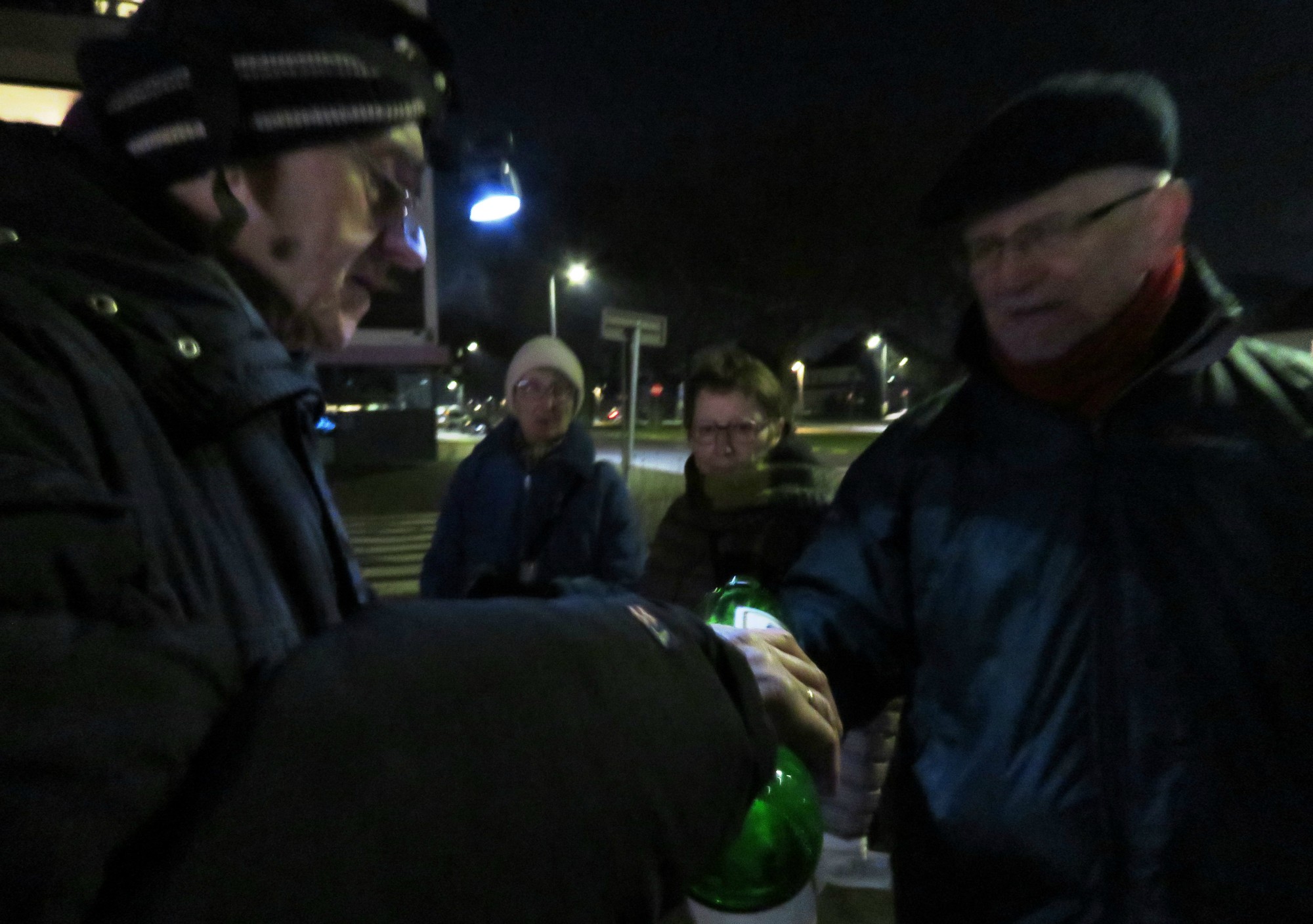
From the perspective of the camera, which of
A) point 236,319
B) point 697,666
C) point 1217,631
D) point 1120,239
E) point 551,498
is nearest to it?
point 697,666

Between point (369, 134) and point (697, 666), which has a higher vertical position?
point (369, 134)

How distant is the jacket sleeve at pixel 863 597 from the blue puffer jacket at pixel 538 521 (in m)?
1.81

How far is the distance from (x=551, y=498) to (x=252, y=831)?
10.1ft

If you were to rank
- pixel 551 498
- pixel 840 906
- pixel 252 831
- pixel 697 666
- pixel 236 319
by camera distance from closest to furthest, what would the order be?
pixel 252 831 → pixel 697 666 → pixel 236 319 → pixel 840 906 → pixel 551 498

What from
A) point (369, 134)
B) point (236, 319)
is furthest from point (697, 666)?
point (369, 134)

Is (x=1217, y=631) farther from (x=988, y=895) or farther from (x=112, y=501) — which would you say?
(x=112, y=501)

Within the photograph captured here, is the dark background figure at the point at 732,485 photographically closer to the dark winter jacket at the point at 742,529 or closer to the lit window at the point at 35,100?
the dark winter jacket at the point at 742,529

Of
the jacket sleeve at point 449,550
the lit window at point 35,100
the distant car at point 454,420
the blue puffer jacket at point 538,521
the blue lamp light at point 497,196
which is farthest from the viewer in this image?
the distant car at point 454,420

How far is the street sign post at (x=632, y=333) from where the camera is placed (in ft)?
24.8

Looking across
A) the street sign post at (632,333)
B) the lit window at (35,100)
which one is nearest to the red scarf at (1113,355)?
the street sign post at (632,333)

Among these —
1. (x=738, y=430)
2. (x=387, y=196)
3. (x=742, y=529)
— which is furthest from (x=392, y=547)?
(x=387, y=196)

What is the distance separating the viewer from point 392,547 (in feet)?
36.0

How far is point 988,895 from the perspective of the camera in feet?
4.47

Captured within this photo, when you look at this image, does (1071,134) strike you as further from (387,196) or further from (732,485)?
(732,485)
